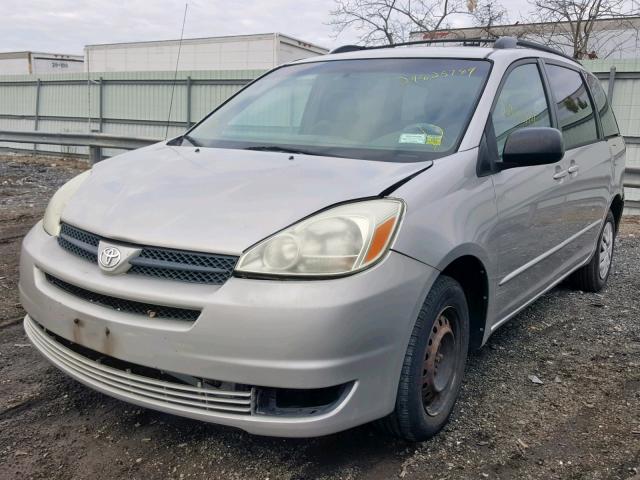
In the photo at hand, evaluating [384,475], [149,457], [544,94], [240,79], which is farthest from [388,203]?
[240,79]

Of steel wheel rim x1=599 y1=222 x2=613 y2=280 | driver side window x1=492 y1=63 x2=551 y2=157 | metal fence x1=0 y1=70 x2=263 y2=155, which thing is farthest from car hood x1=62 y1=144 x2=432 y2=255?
metal fence x1=0 y1=70 x2=263 y2=155

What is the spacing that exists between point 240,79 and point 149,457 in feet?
45.2

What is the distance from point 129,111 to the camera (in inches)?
675

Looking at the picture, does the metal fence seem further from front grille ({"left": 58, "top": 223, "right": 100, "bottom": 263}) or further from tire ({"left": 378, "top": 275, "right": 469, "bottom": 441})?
tire ({"left": 378, "top": 275, "right": 469, "bottom": 441})

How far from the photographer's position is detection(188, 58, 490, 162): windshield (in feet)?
9.68

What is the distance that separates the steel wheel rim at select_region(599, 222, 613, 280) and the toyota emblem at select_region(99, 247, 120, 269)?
415 cm

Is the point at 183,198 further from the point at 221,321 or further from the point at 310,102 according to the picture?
→ the point at 310,102

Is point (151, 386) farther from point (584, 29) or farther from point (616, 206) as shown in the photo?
point (584, 29)

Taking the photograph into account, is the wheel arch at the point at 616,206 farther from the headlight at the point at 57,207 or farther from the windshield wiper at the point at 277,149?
the headlight at the point at 57,207

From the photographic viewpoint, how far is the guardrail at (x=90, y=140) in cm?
1048

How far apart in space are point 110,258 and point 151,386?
0.51m

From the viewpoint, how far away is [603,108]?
5047mm

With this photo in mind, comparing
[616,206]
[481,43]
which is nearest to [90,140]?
[481,43]

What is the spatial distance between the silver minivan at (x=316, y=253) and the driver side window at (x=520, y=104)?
2 cm
